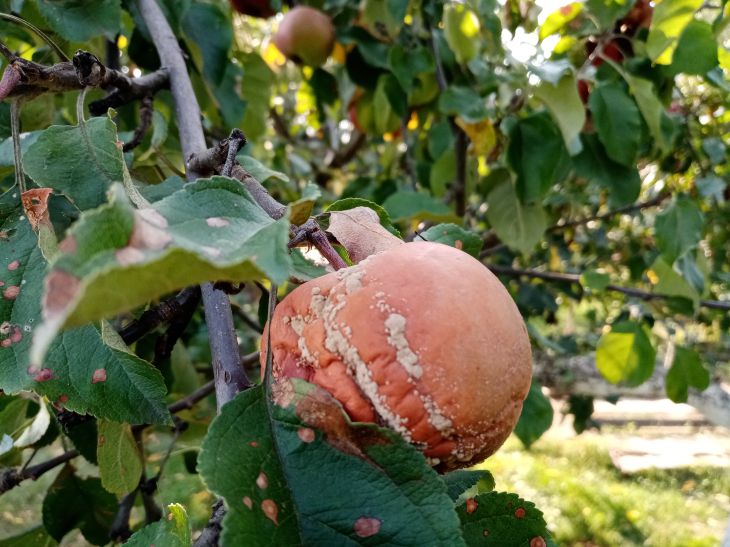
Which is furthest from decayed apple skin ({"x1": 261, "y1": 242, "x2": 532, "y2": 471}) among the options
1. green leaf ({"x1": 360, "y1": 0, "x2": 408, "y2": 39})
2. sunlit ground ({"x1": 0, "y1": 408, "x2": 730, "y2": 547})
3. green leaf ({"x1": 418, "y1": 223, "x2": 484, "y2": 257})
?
sunlit ground ({"x1": 0, "y1": 408, "x2": 730, "y2": 547})

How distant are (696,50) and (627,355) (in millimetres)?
667

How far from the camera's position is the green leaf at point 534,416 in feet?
4.10

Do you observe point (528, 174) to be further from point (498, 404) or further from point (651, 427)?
point (651, 427)

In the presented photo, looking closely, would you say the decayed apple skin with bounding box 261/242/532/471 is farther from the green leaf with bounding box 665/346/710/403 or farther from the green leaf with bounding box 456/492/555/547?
the green leaf with bounding box 665/346/710/403

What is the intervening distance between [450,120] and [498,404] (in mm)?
1335

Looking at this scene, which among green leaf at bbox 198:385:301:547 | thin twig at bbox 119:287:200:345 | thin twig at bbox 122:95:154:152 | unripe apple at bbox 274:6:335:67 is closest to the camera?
green leaf at bbox 198:385:301:547

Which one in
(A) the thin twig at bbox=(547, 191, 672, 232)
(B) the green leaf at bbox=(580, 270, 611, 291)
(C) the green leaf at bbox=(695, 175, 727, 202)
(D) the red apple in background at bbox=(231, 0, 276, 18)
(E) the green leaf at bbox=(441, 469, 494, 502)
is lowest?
(A) the thin twig at bbox=(547, 191, 672, 232)

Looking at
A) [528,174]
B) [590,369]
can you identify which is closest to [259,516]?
[528,174]

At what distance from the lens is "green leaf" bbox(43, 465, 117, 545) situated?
1125 millimetres

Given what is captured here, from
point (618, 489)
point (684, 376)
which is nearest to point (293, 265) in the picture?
point (684, 376)

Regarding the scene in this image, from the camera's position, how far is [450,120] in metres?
1.65

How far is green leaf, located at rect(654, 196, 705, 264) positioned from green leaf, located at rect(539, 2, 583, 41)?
0.53 metres

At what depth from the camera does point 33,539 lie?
114cm

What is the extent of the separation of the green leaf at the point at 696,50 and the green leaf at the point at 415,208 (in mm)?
564
